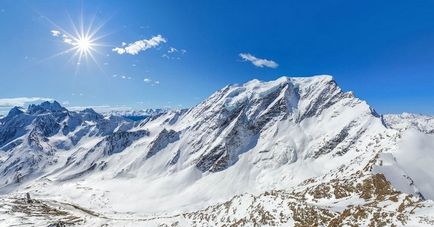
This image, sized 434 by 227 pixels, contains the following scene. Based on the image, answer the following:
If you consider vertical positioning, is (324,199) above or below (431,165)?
below

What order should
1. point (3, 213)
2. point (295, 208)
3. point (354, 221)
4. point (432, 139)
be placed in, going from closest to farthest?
point (354, 221), point (295, 208), point (432, 139), point (3, 213)

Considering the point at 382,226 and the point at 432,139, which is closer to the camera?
the point at 382,226

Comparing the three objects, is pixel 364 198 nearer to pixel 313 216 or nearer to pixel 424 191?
pixel 313 216

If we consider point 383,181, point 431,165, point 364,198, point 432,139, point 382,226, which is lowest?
point 382,226

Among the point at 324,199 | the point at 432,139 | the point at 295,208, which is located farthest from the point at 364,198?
the point at 432,139

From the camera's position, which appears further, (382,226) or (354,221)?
(354,221)

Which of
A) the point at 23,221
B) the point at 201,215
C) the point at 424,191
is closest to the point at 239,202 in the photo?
the point at 201,215

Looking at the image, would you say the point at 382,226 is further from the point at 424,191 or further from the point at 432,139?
the point at 432,139

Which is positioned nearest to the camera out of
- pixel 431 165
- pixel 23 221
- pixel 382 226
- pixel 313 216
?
pixel 382 226

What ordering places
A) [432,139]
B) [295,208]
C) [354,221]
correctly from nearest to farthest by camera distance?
[354,221] < [295,208] < [432,139]
